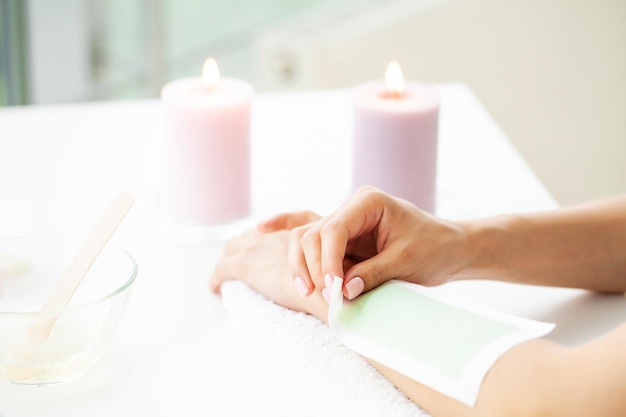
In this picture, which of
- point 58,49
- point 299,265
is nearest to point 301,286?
point 299,265

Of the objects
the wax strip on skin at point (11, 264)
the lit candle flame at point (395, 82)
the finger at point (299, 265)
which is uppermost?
the lit candle flame at point (395, 82)

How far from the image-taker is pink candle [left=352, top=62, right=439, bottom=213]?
96cm

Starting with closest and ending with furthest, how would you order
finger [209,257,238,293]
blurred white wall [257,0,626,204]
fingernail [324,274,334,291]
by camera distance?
fingernail [324,274,334,291] → finger [209,257,238,293] → blurred white wall [257,0,626,204]

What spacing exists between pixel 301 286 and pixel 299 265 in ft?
0.08

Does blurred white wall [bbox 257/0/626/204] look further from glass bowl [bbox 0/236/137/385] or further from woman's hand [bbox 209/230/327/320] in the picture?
glass bowl [bbox 0/236/137/385]

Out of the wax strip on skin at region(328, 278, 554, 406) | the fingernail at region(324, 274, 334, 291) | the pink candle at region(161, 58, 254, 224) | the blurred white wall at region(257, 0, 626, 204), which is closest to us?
the wax strip on skin at region(328, 278, 554, 406)

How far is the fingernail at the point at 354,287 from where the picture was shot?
0.71m

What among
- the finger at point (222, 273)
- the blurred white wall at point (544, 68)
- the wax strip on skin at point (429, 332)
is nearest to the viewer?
the wax strip on skin at point (429, 332)

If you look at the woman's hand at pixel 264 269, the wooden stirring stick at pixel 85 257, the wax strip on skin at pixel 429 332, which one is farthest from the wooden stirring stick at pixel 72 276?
the wax strip on skin at pixel 429 332

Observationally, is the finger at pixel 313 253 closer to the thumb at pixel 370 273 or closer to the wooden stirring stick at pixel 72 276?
the thumb at pixel 370 273

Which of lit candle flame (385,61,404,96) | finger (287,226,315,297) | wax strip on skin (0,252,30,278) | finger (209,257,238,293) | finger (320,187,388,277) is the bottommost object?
finger (209,257,238,293)

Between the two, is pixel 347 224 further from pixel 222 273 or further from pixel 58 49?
pixel 58 49

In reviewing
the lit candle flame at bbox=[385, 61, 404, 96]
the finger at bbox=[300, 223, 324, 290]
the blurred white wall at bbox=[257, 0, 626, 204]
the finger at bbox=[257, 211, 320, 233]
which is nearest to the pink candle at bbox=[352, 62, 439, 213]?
the lit candle flame at bbox=[385, 61, 404, 96]

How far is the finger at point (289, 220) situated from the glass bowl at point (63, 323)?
5.9 inches
